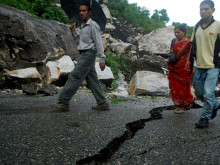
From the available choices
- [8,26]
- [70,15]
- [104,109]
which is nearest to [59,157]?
[104,109]

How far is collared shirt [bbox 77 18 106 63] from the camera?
322cm

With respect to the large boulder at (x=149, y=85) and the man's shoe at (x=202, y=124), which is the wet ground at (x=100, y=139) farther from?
the large boulder at (x=149, y=85)

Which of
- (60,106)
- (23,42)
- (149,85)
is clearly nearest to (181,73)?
(60,106)

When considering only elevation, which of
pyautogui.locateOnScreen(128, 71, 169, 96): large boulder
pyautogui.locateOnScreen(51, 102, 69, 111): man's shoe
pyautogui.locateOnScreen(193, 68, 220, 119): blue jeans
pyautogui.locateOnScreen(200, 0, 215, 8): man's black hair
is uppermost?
pyautogui.locateOnScreen(200, 0, 215, 8): man's black hair

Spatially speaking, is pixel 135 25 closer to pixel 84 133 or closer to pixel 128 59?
pixel 128 59

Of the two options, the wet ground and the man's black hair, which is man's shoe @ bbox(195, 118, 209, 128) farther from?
the man's black hair

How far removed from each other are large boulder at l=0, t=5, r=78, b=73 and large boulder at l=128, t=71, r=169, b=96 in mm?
2597

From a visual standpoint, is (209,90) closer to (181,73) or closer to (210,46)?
(210,46)

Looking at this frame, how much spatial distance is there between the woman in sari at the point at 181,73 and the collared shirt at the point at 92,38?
1.44 metres

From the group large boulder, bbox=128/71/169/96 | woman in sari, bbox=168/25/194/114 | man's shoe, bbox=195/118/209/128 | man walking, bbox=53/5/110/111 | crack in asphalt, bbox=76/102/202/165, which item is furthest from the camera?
large boulder, bbox=128/71/169/96

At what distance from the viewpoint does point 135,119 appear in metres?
3.09

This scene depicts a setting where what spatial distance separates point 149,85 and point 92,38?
3289 millimetres

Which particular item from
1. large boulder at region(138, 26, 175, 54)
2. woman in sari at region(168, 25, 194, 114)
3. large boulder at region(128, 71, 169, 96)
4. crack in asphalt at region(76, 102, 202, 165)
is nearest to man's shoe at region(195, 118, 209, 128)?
crack in asphalt at region(76, 102, 202, 165)

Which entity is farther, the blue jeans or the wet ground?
the blue jeans
